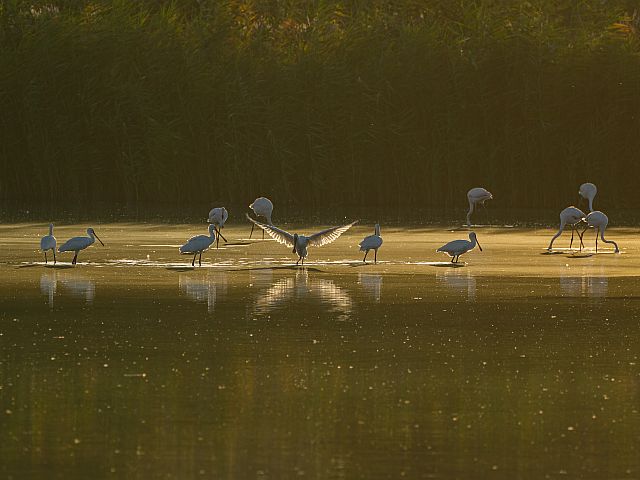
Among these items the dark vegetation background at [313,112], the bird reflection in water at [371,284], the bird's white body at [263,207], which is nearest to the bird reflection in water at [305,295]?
the bird reflection in water at [371,284]

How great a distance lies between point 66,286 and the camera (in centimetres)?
1672

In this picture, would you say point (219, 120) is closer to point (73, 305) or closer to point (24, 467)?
point (73, 305)

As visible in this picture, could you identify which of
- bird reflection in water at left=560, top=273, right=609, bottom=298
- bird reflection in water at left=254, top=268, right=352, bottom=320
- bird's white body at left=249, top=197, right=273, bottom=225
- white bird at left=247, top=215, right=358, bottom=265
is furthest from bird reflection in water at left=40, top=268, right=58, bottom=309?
bird's white body at left=249, top=197, right=273, bottom=225

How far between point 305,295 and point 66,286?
2.60m

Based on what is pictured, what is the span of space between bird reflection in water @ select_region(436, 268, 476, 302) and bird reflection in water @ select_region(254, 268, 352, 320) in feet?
3.85

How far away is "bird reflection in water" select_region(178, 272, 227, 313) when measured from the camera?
50.4ft

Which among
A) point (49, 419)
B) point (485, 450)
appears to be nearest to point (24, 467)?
point (49, 419)

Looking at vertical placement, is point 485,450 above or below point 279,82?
below

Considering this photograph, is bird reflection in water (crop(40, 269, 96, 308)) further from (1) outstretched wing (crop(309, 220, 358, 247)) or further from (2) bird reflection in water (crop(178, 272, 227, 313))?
(1) outstretched wing (crop(309, 220, 358, 247))

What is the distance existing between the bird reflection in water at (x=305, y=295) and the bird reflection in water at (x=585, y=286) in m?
2.27

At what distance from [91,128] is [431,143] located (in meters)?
8.27

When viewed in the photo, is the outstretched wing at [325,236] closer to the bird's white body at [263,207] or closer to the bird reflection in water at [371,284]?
the bird reflection in water at [371,284]

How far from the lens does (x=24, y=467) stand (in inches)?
292

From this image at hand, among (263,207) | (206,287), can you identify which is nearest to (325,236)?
(206,287)
